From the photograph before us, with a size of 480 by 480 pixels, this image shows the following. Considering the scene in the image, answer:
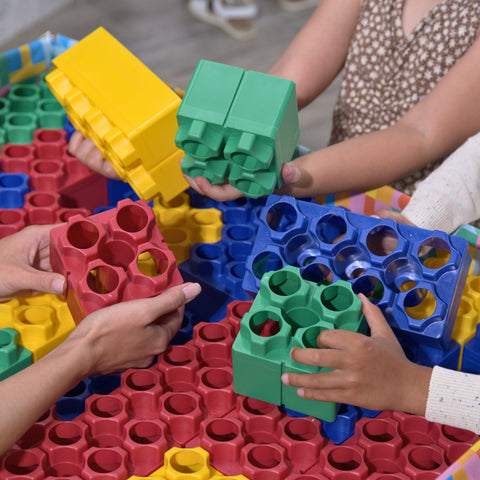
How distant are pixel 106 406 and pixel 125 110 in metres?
0.42

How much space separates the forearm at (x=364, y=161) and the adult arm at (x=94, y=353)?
1.12ft

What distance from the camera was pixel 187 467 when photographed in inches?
32.3

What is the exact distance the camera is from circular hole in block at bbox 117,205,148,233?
3.13ft

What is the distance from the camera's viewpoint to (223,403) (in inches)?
34.9

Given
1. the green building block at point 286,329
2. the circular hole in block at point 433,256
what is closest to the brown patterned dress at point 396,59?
the circular hole in block at point 433,256

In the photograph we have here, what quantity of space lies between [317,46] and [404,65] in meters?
0.17

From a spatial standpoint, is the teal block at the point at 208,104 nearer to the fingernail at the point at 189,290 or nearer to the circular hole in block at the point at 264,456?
the fingernail at the point at 189,290

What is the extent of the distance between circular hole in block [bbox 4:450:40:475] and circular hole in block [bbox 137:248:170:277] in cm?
27

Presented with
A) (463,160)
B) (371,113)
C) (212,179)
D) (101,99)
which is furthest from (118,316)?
(371,113)

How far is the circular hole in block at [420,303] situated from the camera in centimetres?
90

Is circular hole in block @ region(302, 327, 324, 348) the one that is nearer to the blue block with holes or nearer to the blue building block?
the blue block with holes

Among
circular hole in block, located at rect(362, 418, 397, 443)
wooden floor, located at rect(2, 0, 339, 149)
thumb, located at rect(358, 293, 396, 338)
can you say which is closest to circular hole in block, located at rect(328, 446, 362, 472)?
circular hole in block, located at rect(362, 418, 397, 443)

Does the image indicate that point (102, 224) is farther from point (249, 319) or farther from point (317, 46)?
point (317, 46)

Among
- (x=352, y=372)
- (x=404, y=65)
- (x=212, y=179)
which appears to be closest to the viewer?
(x=352, y=372)
